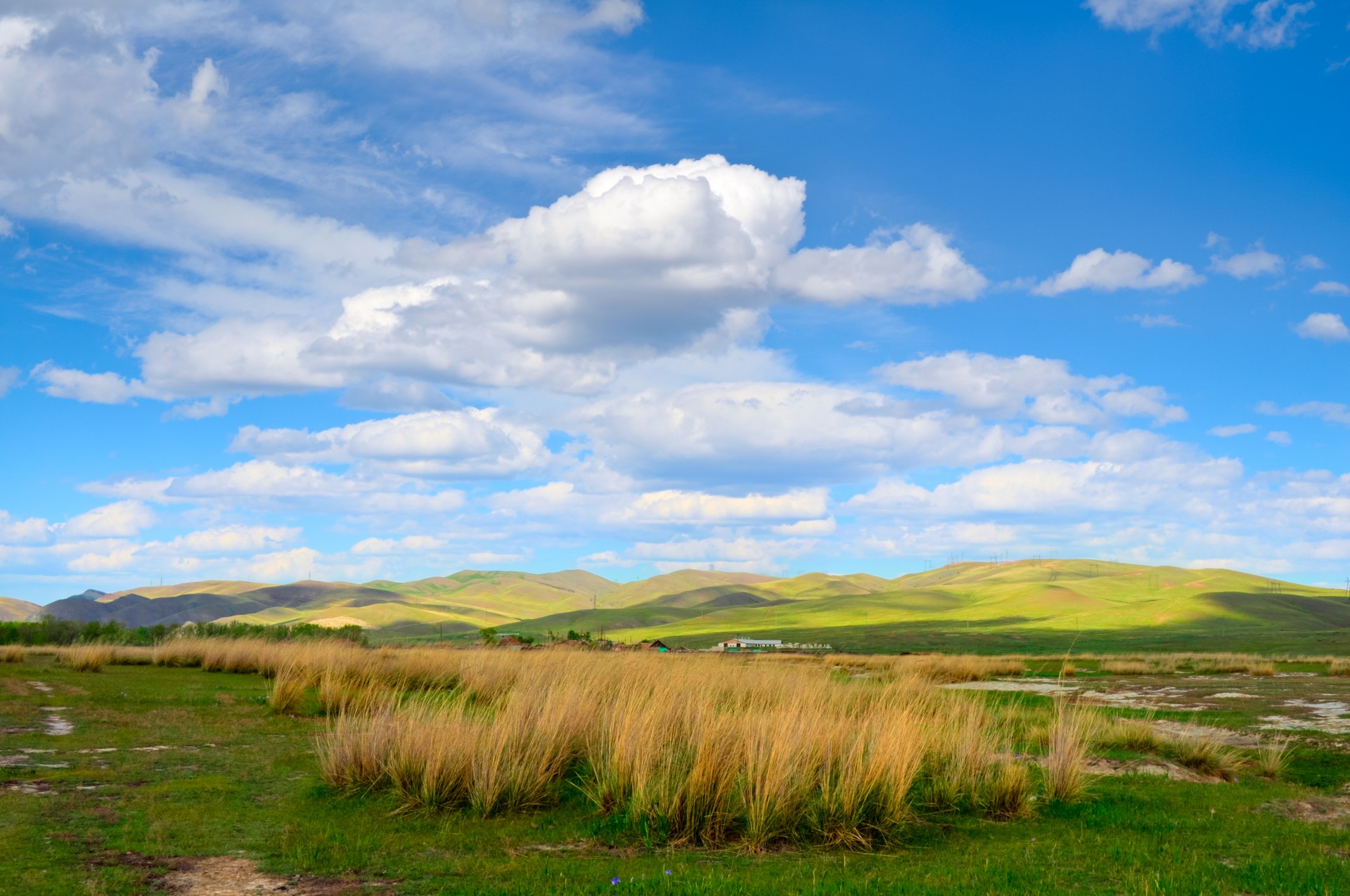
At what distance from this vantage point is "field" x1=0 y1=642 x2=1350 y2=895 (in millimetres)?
6738

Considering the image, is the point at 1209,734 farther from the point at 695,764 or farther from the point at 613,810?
the point at 613,810

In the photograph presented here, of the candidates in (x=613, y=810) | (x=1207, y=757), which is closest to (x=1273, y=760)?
(x=1207, y=757)

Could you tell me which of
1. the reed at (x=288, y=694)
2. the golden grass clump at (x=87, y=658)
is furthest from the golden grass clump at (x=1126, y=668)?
the golden grass clump at (x=87, y=658)

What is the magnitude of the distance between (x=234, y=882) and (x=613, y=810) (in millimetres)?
3459

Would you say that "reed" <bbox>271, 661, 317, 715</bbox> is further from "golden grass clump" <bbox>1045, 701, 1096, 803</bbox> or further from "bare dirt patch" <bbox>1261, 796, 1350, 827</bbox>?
"bare dirt patch" <bbox>1261, 796, 1350, 827</bbox>

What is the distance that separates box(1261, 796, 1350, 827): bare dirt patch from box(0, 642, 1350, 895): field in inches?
1.7

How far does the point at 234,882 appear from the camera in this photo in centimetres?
623

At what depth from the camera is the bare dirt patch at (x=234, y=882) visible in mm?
6035

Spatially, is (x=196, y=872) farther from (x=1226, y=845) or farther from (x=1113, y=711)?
(x=1113, y=711)

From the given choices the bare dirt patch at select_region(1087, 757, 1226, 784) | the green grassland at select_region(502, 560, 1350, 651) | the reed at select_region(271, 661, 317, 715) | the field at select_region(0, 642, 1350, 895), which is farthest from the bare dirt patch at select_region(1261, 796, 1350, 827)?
the green grassland at select_region(502, 560, 1350, 651)

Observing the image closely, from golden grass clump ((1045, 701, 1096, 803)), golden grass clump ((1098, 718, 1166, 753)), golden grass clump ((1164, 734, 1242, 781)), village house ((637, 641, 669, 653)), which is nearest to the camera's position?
golden grass clump ((1045, 701, 1096, 803))

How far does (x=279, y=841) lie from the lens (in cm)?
733

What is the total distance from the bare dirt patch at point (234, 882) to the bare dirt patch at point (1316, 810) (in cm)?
981

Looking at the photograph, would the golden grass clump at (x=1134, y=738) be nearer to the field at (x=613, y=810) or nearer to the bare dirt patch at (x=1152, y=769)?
the field at (x=613, y=810)
